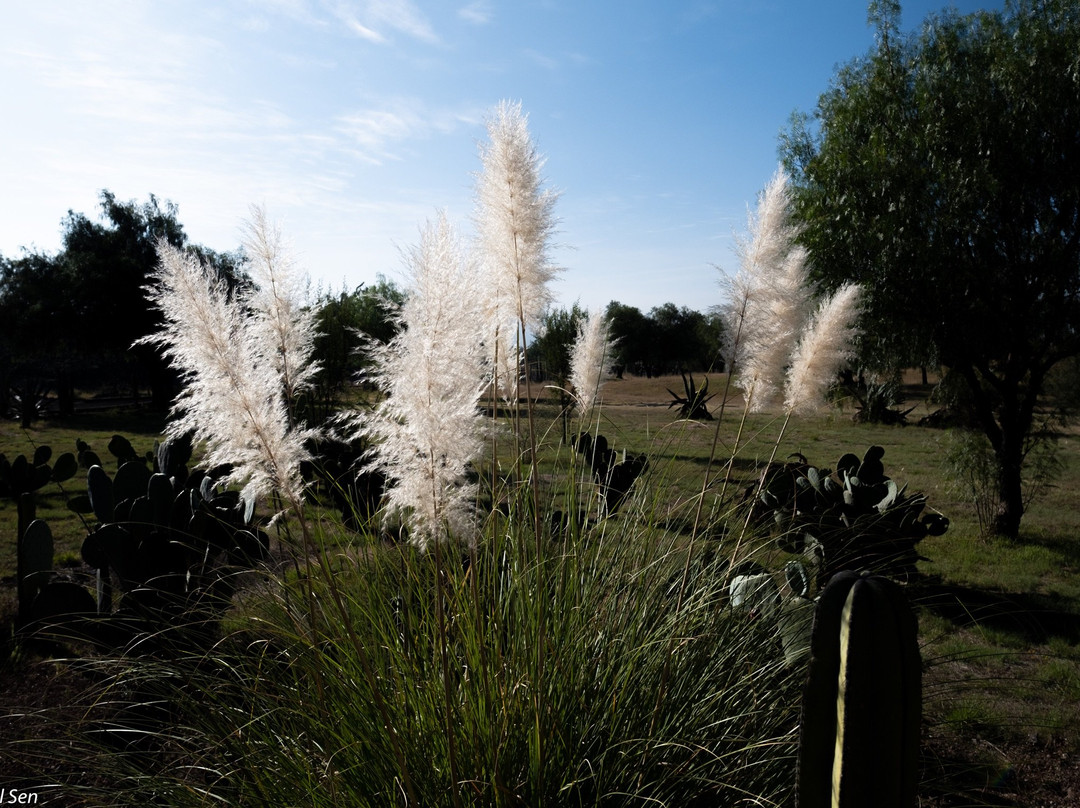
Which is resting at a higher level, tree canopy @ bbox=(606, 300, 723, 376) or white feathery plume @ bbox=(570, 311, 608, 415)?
tree canopy @ bbox=(606, 300, 723, 376)

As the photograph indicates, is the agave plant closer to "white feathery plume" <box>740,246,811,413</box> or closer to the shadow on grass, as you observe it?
"white feathery plume" <box>740,246,811,413</box>

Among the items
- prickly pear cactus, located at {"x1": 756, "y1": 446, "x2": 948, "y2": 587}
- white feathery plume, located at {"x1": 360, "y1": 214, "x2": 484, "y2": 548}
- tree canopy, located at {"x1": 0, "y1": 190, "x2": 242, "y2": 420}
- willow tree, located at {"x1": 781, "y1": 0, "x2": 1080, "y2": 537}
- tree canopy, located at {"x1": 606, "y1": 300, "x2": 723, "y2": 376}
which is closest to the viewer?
white feathery plume, located at {"x1": 360, "y1": 214, "x2": 484, "y2": 548}

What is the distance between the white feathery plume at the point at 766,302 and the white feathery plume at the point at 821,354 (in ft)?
0.31

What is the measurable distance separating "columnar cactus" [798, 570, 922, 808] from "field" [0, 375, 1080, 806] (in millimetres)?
782

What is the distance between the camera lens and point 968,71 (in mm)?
7031

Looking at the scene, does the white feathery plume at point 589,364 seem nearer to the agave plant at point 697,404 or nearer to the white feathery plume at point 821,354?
the agave plant at point 697,404

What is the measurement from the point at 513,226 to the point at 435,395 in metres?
0.80

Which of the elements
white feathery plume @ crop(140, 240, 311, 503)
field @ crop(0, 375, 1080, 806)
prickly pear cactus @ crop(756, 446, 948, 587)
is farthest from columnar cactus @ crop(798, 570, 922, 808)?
prickly pear cactus @ crop(756, 446, 948, 587)

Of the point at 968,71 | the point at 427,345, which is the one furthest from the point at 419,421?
the point at 968,71

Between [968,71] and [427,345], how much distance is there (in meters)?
7.80

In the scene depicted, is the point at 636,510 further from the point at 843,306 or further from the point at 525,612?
the point at 843,306

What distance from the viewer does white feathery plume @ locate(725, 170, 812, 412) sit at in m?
3.05

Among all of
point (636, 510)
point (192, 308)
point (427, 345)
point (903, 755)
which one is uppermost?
point (192, 308)

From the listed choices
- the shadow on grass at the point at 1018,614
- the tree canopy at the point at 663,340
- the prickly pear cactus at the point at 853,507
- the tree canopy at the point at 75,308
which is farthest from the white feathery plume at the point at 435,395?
the tree canopy at the point at 663,340
